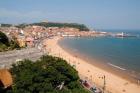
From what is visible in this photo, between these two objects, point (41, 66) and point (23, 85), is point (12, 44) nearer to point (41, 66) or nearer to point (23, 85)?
point (41, 66)

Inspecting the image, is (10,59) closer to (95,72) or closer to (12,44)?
(12,44)

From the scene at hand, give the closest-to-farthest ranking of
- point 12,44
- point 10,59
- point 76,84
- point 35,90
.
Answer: point 35,90
point 76,84
point 10,59
point 12,44

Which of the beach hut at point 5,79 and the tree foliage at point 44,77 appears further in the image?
the beach hut at point 5,79

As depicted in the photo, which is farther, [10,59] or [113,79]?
[113,79]

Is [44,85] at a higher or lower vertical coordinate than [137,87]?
higher

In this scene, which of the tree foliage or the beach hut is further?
the beach hut

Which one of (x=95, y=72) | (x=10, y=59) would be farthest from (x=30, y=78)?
(x=95, y=72)

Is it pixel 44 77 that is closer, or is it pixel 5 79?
pixel 5 79

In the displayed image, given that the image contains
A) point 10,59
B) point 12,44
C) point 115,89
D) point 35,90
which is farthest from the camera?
point 12,44
